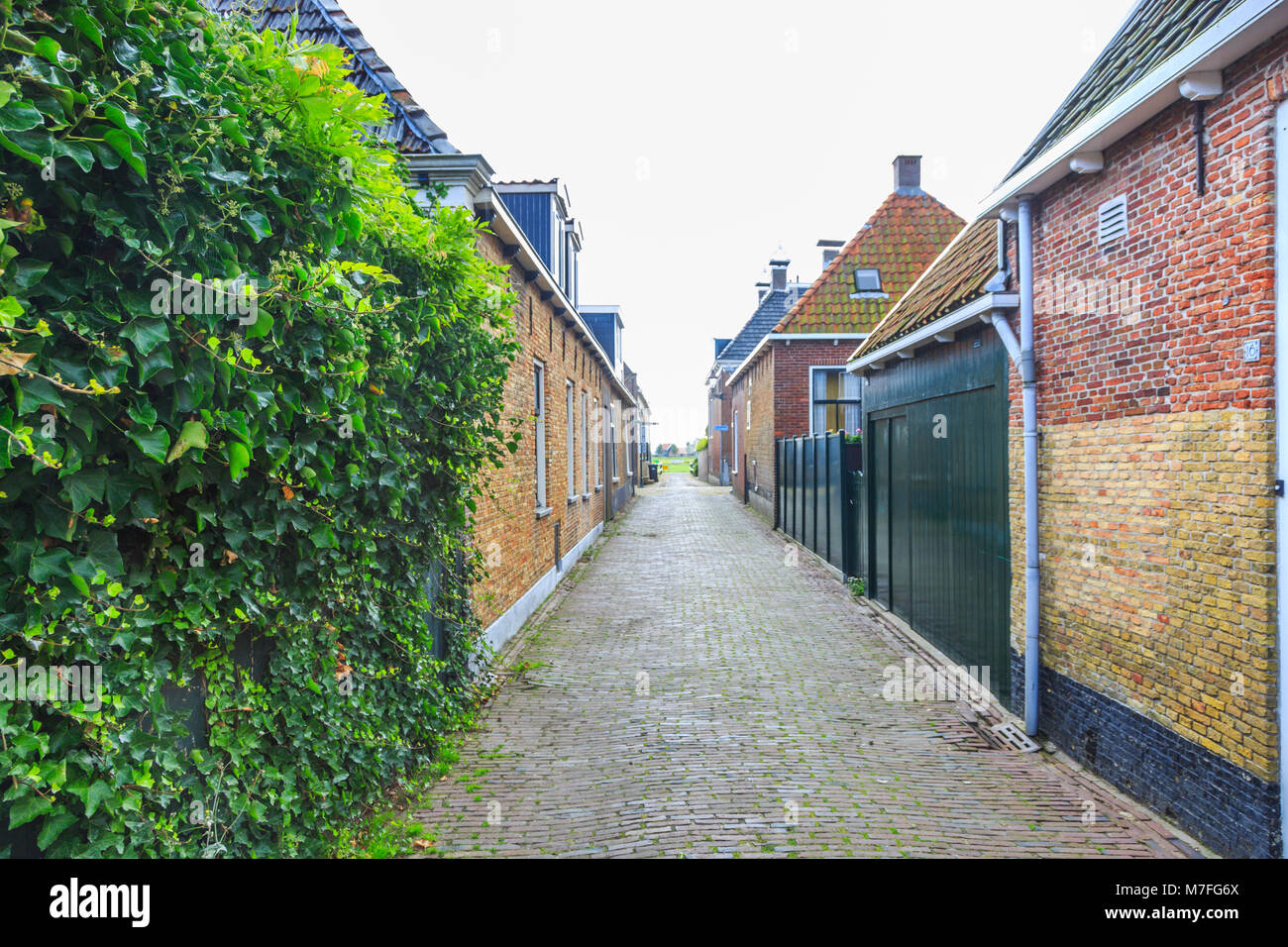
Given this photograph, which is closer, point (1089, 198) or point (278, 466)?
point (278, 466)

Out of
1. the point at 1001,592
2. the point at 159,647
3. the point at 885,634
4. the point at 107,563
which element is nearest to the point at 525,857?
the point at 159,647

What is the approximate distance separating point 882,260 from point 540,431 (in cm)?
1119

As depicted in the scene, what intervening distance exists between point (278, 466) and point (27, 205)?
1.25 metres

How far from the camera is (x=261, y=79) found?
3.18m

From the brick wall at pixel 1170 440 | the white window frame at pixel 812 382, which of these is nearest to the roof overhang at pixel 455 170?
the brick wall at pixel 1170 440

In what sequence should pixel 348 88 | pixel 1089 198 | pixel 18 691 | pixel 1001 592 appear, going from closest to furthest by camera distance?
pixel 18 691
pixel 348 88
pixel 1089 198
pixel 1001 592

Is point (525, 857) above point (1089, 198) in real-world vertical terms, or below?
below

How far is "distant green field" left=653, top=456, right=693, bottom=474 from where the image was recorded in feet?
227

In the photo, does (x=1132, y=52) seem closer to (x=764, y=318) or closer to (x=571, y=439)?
(x=571, y=439)

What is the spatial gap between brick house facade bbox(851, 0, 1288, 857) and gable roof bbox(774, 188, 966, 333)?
42.2 ft

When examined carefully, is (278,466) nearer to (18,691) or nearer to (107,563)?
(107,563)

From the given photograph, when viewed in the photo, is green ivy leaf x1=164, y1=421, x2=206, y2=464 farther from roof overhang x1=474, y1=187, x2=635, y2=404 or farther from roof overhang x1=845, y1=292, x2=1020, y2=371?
roof overhang x1=845, y1=292, x2=1020, y2=371

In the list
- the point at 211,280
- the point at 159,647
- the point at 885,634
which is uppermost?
the point at 211,280

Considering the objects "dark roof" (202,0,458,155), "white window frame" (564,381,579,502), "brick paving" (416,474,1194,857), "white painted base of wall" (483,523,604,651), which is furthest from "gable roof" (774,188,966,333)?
"dark roof" (202,0,458,155)
